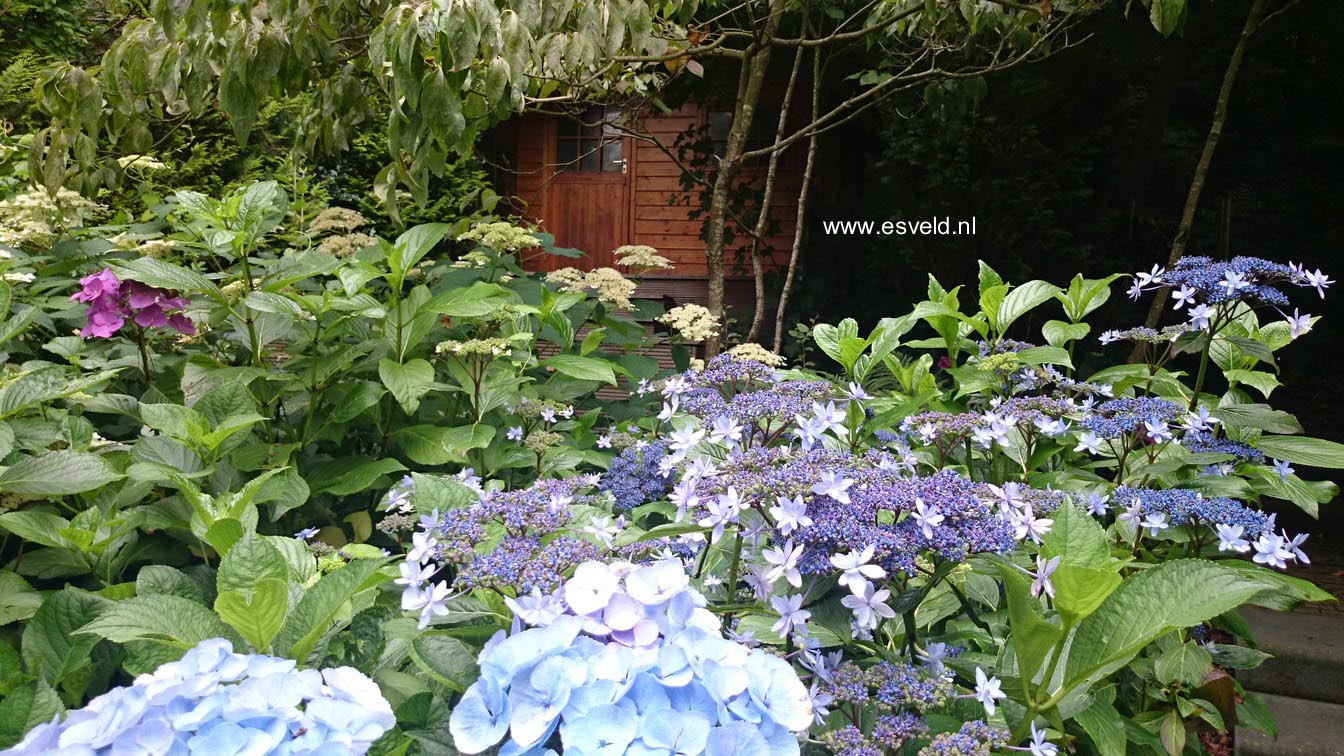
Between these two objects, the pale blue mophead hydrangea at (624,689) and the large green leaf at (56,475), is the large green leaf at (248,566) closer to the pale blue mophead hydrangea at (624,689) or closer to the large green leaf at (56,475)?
the pale blue mophead hydrangea at (624,689)

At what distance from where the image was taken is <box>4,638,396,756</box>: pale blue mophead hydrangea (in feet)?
2.02

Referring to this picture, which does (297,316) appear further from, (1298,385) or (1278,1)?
(1298,385)

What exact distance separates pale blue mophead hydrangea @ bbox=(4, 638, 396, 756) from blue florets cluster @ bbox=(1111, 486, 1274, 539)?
104cm

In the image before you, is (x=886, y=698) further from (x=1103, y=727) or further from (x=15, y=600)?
(x=15, y=600)

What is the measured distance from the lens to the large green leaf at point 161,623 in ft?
2.77

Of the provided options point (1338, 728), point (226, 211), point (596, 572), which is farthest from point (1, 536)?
point (1338, 728)

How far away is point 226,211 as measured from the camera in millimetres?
1930

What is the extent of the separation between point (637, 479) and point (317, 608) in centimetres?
82

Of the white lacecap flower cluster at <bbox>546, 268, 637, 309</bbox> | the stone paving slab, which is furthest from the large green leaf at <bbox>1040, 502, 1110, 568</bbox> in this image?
the white lacecap flower cluster at <bbox>546, 268, 637, 309</bbox>

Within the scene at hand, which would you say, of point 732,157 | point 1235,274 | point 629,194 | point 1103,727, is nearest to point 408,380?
point 1103,727

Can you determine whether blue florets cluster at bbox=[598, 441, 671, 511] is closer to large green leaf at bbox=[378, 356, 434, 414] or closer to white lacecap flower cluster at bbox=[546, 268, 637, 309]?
large green leaf at bbox=[378, 356, 434, 414]

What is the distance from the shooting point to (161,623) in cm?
86

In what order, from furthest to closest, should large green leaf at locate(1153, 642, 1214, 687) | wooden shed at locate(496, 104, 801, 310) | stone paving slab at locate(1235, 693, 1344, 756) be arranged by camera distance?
wooden shed at locate(496, 104, 801, 310) → stone paving slab at locate(1235, 693, 1344, 756) → large green leaf at locate(1153, 642, 1214, 687)

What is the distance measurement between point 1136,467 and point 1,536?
6.67ft
